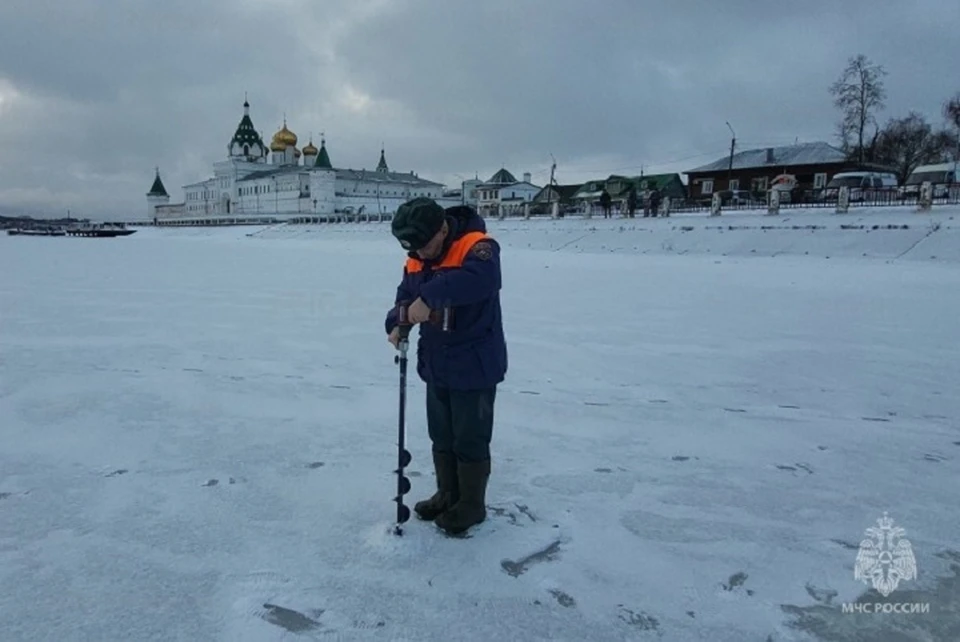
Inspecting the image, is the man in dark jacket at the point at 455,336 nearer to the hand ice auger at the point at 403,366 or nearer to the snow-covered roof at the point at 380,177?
the hand ice auger at the point at 403,366

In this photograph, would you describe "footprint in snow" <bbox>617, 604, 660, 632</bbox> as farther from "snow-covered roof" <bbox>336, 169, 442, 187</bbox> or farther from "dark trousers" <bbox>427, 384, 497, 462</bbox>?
"snow-covered roof" <bbox>336, 169, 442, 187</bbox>

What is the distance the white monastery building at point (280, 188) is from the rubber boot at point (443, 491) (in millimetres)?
93945

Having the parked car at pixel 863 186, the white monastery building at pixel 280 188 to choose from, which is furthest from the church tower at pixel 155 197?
the parked car at pixel 863 186

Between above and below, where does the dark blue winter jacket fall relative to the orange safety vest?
below

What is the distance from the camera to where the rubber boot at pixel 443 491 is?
2924 millimetres

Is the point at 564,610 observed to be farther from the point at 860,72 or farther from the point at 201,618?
the point at 860,72

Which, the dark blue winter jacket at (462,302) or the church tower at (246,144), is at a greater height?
the church tower at (246,144)

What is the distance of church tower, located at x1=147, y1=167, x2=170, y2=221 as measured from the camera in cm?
12403

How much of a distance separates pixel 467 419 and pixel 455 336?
0.37 m

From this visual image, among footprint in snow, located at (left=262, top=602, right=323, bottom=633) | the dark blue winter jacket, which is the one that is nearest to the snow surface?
footprint in snow, located at (left=262, top=602, right=323, bottom=633)

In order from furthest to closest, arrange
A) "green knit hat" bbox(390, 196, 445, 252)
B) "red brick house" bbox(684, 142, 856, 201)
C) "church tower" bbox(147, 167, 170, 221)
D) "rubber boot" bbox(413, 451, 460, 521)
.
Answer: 1. "church tower" bbox(147, 167, 170, 221)
2. "red brick house" bbox(684, 142, 856, 201)
3. "rubber boot" bbox(413, 451, 460, 521)
4. "green knit hat" bbox(390, 196, 445, 252)

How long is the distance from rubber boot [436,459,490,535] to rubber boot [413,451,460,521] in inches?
3.9

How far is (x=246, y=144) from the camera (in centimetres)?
11419

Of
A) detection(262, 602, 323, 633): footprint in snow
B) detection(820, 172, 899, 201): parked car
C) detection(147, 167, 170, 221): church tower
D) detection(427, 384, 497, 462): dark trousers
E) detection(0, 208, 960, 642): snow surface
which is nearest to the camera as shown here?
detection(262, 602, 323, 633): footprint in snow
